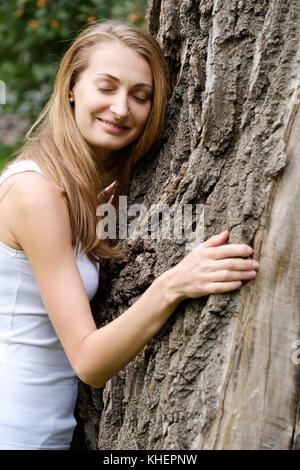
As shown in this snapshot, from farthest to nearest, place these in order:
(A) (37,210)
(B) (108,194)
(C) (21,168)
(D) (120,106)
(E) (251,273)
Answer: (B) (108,194) → (D) (120,106) → (C) (21,168) → (A) (37,210) → (E) (251,273)

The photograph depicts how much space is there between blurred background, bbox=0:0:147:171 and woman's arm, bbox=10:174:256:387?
276 centimetres

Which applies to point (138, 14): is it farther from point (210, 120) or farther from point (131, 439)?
point (131, 439)

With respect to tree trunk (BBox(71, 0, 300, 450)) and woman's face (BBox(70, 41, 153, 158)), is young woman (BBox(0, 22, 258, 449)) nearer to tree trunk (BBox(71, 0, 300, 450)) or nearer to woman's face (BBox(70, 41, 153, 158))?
woman's face (BBox(70, 41, 153, 158))

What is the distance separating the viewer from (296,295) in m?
1.60

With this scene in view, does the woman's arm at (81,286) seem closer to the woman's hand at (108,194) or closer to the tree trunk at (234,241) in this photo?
the tree trunk at (234,241)

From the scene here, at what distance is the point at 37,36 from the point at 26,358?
12.3 ft

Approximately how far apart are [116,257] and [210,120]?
0.67 meters

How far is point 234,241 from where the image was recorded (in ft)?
5.52

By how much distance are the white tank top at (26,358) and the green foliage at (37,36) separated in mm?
2918

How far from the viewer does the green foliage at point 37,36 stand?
473cm

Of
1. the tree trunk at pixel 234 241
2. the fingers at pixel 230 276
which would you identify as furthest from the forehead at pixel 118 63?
the fingers at pixel 230 276

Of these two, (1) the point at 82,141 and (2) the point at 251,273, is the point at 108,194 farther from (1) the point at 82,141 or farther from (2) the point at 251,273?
(2) the point at 251,273

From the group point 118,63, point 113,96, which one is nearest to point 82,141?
point 113,96

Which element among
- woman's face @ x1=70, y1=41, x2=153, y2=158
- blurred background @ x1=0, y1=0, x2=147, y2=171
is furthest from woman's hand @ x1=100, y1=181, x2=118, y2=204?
blurred background @ x1=0, y1=0, x2=147, y2=171
